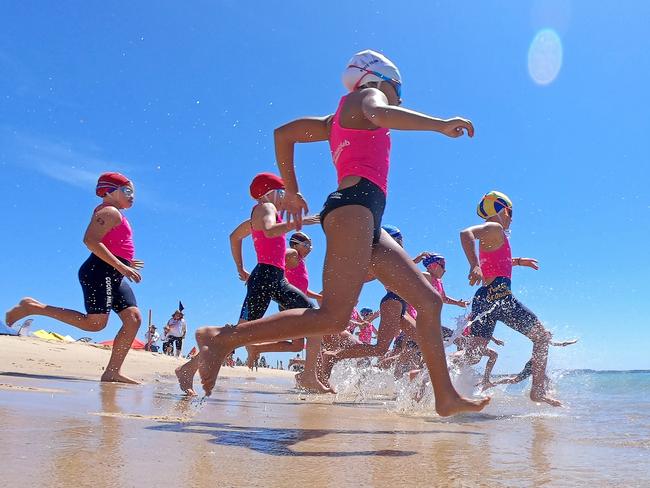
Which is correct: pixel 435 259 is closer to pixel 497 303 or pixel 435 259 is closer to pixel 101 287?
pixel 497 303

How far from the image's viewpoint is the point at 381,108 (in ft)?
8.69

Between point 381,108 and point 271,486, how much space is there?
1.76 metres

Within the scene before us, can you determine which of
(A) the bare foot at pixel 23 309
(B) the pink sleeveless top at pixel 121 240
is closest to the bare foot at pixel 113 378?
(A) the bare foot at pixel 23 309

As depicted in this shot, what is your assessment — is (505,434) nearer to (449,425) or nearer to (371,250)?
(449,425)

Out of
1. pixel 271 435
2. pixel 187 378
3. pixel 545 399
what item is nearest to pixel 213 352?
pixel 271 435

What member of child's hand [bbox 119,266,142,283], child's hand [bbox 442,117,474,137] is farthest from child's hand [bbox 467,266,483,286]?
child's hand [bbox 119,266,142,283]

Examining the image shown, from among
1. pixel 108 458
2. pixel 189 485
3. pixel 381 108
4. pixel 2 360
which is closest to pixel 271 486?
pixel 189 485

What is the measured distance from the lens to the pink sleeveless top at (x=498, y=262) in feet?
18.8

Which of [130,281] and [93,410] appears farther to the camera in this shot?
[130,281]

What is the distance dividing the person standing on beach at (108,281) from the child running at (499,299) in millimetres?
3393

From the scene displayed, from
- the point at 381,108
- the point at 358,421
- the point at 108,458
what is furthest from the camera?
the point at 358,421

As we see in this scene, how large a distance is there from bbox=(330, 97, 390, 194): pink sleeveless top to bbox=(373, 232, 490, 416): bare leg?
335mm

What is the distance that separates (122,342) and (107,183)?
1648 mm

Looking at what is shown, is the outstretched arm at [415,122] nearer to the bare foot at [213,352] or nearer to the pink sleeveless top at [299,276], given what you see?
the bare foot at [213,352]
